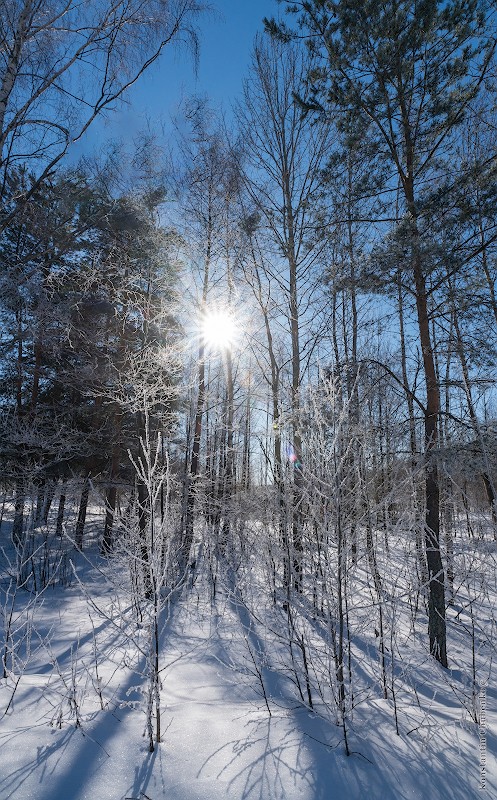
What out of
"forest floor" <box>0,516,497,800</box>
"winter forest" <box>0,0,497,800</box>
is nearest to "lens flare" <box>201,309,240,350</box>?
"winter forest" <box>0,0,497,800</box>

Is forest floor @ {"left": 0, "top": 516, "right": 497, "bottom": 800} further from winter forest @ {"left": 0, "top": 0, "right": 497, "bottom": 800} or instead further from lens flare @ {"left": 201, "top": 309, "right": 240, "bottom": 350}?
lens flare @ {"left": 201, "top": 309, "right": 240, "bottom": 350}

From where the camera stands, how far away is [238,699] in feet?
13.2

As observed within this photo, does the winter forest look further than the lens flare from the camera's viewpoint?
No

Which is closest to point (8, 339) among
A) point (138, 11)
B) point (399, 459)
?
point (138, 11)

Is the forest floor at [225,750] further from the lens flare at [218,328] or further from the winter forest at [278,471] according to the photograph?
the lens flare at [218,328]

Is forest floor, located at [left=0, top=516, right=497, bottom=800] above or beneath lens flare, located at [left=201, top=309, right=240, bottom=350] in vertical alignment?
beneath

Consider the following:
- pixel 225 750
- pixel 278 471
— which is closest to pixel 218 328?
pixel 278 471

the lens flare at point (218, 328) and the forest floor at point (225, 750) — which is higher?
the lens flare at point (218, 328)

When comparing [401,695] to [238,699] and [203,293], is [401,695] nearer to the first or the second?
[238,699]

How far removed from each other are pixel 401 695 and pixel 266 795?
325 cm

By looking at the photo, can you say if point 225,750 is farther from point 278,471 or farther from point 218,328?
point 218,328

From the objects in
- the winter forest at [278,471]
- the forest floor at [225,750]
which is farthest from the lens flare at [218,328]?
the forest floor at [225,750]

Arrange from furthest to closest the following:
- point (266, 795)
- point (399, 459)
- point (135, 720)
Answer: point (399, 459) < point (135, 720) < point (266, 795)

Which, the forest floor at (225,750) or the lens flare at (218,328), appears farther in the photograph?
the lens flare at (218,328)
